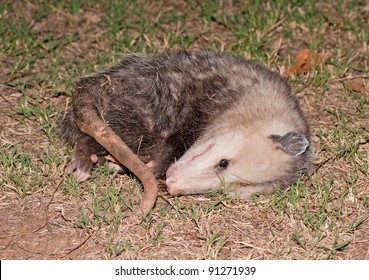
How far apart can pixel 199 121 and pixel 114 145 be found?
0.45 meters

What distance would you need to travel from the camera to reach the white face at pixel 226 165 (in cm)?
339

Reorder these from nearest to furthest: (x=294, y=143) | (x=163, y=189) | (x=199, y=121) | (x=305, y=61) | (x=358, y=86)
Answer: (x=294, y=143)
(x=163, y=189)
(x=199, y=121)
(x=358, y=86)
(x=305, y=61)

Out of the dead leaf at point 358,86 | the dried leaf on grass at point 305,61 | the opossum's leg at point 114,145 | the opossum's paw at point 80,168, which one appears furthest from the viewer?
the dried leaf on grass at point 305,61

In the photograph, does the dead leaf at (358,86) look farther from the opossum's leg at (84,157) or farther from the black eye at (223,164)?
the opossum's leg at (84,157)

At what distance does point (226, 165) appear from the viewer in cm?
343

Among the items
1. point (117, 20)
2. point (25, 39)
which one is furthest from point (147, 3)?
point (25, 39)

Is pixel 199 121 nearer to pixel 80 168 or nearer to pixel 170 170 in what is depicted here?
pixel 170 170

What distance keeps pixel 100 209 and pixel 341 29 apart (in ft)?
8.03

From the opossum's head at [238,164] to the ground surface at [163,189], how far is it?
83mm

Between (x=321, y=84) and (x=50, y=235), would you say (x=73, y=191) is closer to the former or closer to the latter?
(x=50, y=235)

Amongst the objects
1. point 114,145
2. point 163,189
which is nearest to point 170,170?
point 163,189

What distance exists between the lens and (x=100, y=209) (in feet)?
11.1

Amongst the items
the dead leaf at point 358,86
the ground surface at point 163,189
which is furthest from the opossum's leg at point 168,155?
the dead leaf at point 358,86

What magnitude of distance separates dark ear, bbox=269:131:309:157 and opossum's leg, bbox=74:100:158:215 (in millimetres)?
620
